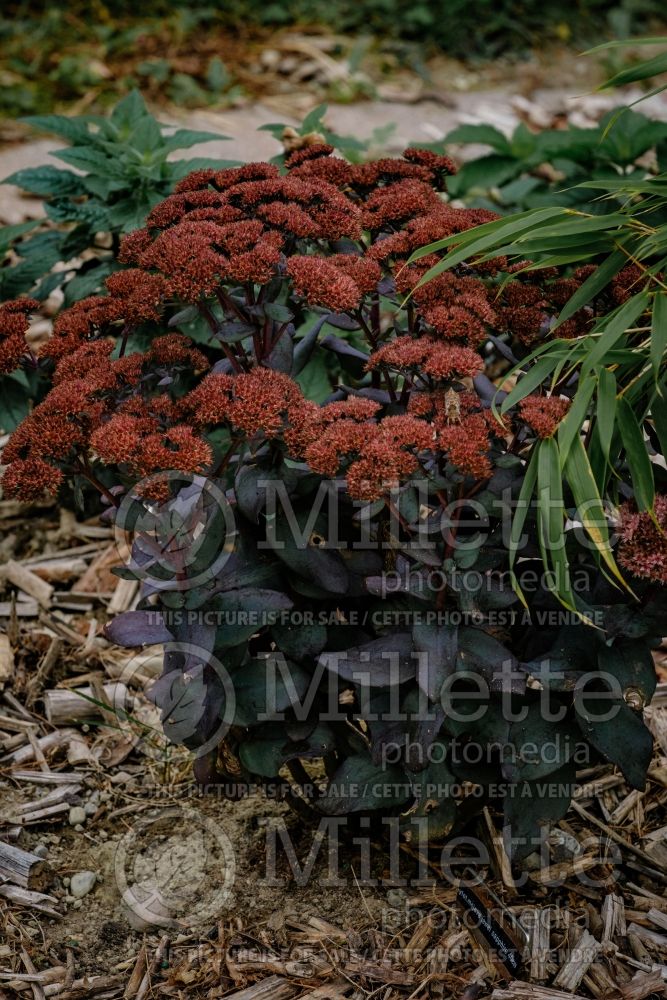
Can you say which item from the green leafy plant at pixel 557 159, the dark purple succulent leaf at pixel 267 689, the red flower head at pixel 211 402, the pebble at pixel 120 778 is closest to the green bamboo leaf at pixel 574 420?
the red flower head at pixel 211 402

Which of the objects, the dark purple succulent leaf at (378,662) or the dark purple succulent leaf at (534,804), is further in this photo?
the dark purple succulent leaf at (534,804)

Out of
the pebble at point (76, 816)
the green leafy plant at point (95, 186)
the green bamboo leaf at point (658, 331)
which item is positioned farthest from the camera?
the green leafy plant at point (95, 186)

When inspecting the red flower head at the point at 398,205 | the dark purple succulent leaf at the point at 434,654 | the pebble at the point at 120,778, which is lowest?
the pebble at the point at 120,778

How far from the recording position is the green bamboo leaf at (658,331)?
1.44m

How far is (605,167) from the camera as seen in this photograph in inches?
126

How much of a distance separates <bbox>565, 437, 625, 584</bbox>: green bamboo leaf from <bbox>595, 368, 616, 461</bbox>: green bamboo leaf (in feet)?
0.12

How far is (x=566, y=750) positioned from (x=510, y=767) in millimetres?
107

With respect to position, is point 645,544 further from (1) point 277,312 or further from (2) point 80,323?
(2) point 80,323

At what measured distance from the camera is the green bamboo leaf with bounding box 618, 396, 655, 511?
148 cm

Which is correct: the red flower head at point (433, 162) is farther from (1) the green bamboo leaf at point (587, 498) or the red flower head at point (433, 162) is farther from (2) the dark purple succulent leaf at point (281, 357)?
(1) the green bamboo leaf at point (587, 498)

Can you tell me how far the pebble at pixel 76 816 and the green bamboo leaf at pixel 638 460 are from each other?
132cm

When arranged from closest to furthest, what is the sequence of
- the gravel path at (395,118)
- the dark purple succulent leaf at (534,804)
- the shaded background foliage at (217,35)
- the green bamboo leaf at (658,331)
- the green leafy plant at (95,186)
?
the green bamboo leaf at (658,331) → the dark purple succulent leaf at (534,804) → the green leafy plant at (95,186) → the gravel path at (395,118) → the shaded background foliage at (217,35)

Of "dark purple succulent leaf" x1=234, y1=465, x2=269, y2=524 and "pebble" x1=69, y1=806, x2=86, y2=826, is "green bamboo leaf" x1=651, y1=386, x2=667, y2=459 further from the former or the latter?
"pebble" x1=69, y1=806, x2=86, y2=826

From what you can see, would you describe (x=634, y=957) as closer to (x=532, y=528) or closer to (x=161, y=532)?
(x=532, y=528)
